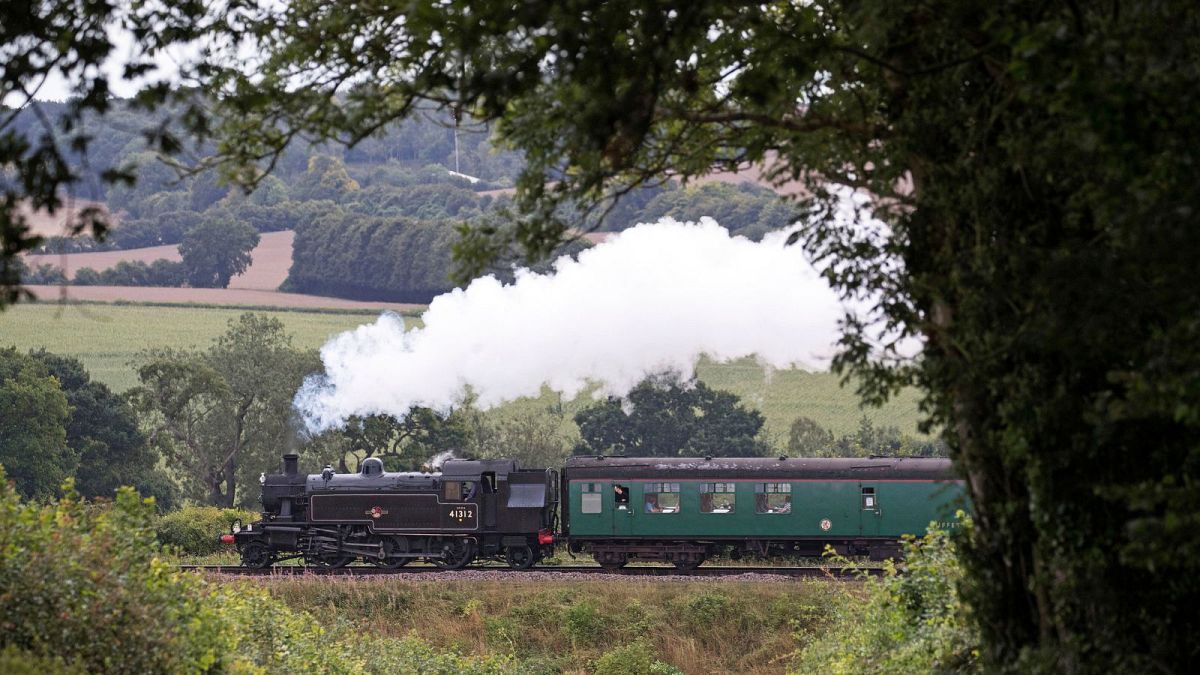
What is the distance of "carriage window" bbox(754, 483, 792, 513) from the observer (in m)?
31.4

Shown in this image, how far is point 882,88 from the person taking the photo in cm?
1055

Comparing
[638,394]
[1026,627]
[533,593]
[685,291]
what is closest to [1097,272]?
[1026,627]

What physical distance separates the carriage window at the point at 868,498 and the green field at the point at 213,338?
4437 centimetres

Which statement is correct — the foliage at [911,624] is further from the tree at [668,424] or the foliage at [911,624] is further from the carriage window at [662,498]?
the tree at [668,424]

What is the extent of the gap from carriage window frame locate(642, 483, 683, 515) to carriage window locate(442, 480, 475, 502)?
4.35 metres

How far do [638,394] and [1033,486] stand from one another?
175 feet

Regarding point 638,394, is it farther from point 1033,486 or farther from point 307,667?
point 1033,486

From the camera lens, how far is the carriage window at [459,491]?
32219mm

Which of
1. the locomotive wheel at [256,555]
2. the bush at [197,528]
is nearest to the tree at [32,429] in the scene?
the bush at [197,528]

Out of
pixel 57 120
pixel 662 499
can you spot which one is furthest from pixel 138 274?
pixel 57 120

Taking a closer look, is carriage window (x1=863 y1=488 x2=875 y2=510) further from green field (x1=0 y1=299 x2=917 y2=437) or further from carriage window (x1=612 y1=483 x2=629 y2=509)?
green field (x1=0 y1=299 x2=917 y2=437)

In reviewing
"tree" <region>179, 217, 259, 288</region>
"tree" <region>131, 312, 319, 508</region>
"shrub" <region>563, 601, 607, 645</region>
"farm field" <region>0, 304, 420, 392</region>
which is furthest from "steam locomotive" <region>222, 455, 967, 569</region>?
"tree" <region>179, 217, 259, 288</region>

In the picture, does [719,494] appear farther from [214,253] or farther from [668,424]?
[214,253]

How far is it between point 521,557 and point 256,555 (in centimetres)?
721
